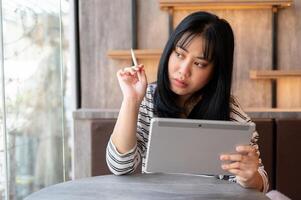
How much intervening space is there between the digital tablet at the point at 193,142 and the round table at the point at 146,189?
0.05 metres

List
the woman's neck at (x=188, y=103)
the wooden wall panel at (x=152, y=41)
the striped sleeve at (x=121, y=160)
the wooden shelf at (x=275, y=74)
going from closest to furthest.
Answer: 1. the striped sleeve at (x=121, y=160)
2. the woman's neck at (x=188, y=103)
3. the wooden shelf at (x=275, y=74)
4. the wooden wall panel at (x=152, y=41)

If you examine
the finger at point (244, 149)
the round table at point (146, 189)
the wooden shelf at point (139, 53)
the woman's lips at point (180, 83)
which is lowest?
the round table at point (146, 189)

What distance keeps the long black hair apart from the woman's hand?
0.76 ft

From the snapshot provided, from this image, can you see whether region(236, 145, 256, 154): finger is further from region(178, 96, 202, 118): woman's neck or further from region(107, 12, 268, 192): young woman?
region(178, 96, 202, 118): woman's neck

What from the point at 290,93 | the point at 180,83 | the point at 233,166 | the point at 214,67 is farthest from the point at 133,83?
the point at 290,93

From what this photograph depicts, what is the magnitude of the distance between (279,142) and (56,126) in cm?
140

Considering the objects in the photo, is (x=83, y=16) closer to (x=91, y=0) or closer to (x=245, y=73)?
(x=91, y=0)

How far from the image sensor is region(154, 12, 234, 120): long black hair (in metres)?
1.19

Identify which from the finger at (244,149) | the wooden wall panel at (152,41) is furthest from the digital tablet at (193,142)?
the wooden wall panel at (152,41)

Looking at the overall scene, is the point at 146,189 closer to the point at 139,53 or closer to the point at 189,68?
the point at 189,68

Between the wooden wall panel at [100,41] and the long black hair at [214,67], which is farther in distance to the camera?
the wooden wall panel at [100,41]

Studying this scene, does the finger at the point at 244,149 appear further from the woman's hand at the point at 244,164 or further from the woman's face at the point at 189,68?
Result: the woman's face at the point at 189,68

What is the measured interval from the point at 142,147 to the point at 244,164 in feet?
1.20

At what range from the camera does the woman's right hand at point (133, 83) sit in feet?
3.89
